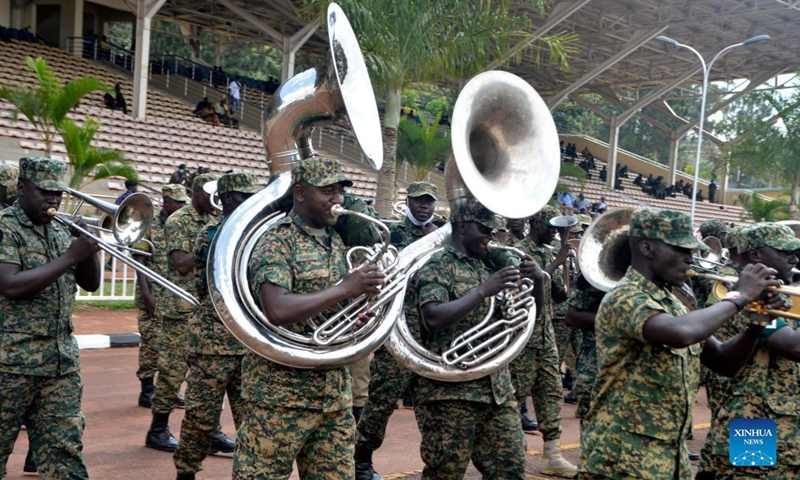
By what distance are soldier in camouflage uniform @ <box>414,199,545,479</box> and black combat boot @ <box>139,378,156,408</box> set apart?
404 centimetres

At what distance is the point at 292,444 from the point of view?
13.9 ft

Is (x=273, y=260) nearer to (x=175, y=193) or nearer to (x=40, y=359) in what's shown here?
(x=40, y=359)

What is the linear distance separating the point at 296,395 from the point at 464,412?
1.13 meters

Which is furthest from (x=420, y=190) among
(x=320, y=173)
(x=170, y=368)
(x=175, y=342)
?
(x=320, y=173)

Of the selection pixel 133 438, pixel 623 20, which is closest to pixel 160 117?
pixel 623 20

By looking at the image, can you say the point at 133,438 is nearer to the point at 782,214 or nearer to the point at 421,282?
the point at 421,282

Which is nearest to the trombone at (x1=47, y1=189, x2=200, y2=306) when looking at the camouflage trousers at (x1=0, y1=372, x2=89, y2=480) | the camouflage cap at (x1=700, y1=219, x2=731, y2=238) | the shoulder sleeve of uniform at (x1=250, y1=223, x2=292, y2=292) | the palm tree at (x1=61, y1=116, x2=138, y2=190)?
the camouflage trousers at (x1=0, y1=372, x2=89, y2=480)

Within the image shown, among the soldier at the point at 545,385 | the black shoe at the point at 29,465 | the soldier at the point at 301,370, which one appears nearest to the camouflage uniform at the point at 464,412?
the soldier at the point at 301,370

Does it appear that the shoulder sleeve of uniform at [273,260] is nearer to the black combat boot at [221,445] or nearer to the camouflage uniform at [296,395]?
the camouflage uniform at [296,395]

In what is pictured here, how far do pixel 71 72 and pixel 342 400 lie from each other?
2584 centimetres

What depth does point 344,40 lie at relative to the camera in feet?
16.4

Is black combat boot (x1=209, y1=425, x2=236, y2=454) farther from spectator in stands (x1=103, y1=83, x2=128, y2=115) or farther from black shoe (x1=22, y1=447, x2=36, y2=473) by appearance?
spectator in stands (x1=103, y1=83, x2=128, y2=115)

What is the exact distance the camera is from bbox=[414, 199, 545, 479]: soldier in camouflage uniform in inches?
193

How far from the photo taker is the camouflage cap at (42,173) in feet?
15.9
